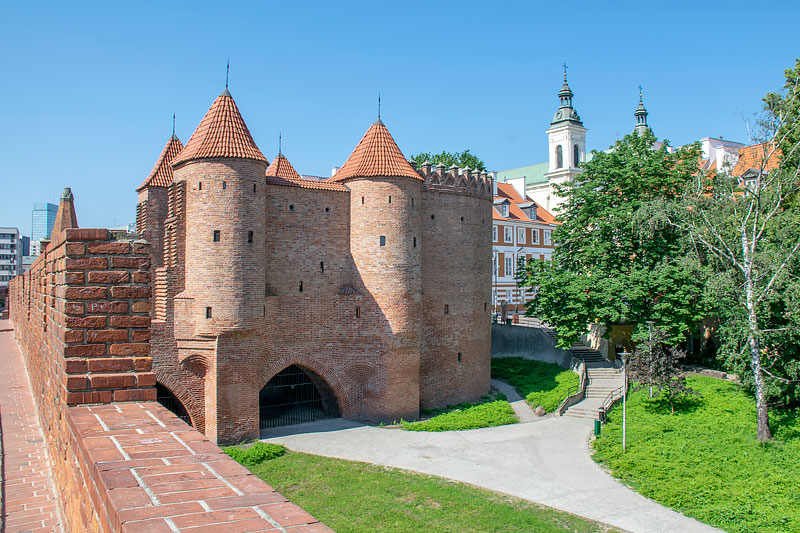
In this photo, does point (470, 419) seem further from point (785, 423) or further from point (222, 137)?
point (222, 137)

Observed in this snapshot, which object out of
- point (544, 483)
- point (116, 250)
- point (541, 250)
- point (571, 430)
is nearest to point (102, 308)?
point (116, 250)

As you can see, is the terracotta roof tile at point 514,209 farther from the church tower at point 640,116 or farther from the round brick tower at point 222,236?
the round brick tower at point 222,236

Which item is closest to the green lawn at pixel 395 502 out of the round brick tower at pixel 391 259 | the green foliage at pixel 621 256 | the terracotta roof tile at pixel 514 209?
the round brick tower at pixel 391 259

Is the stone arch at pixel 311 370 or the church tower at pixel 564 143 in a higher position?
the church tower at pixel 564 143

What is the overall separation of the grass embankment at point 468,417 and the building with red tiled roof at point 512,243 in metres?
17.0

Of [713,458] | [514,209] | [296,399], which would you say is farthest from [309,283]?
[514,209]

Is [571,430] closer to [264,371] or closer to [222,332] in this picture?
[264,371]

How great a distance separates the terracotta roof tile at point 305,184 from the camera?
938 inches

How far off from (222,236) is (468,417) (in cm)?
1226

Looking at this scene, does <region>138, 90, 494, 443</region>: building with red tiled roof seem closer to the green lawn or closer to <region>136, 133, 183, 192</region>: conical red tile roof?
<region>136, 133, 183, 192</region>: conical red tile roof

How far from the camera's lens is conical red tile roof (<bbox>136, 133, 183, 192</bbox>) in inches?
954

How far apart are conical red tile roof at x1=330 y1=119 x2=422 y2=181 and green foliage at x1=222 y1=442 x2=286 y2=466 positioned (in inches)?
440

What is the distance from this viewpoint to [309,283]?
24.4 m

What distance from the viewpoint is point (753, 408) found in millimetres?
23516
